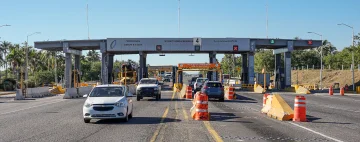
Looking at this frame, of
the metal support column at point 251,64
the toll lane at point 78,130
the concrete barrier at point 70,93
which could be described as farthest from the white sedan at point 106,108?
the metal support column at point 251,64

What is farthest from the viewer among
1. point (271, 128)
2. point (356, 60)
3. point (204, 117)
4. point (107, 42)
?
point (356, 60)

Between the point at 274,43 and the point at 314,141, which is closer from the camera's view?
the point at 314,141

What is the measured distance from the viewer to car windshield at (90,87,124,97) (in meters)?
18.4

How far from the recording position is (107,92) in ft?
61.4

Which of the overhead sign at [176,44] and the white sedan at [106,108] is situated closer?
the white sedan at [106,108]

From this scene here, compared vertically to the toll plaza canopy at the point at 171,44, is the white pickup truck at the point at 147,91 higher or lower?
lower

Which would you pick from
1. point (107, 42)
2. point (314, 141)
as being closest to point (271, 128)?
point (314, 141)

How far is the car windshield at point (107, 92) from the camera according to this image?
18.4 metres

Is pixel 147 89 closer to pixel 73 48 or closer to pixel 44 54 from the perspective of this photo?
pixel 73 48

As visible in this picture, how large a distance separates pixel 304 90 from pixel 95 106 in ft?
140

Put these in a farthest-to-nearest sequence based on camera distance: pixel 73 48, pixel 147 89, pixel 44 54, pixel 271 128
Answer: pixel 44 54 → pixel 73 48 → pixel 147 89 → pixel 271 128

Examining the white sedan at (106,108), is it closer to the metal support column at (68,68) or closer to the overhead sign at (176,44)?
the overhead sign at (176,44)

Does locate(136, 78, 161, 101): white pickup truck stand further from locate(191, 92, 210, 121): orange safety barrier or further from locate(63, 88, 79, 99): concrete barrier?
locate(191, 92, 210, 121): orange safety barrier

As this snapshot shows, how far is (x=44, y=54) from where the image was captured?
127750mm
